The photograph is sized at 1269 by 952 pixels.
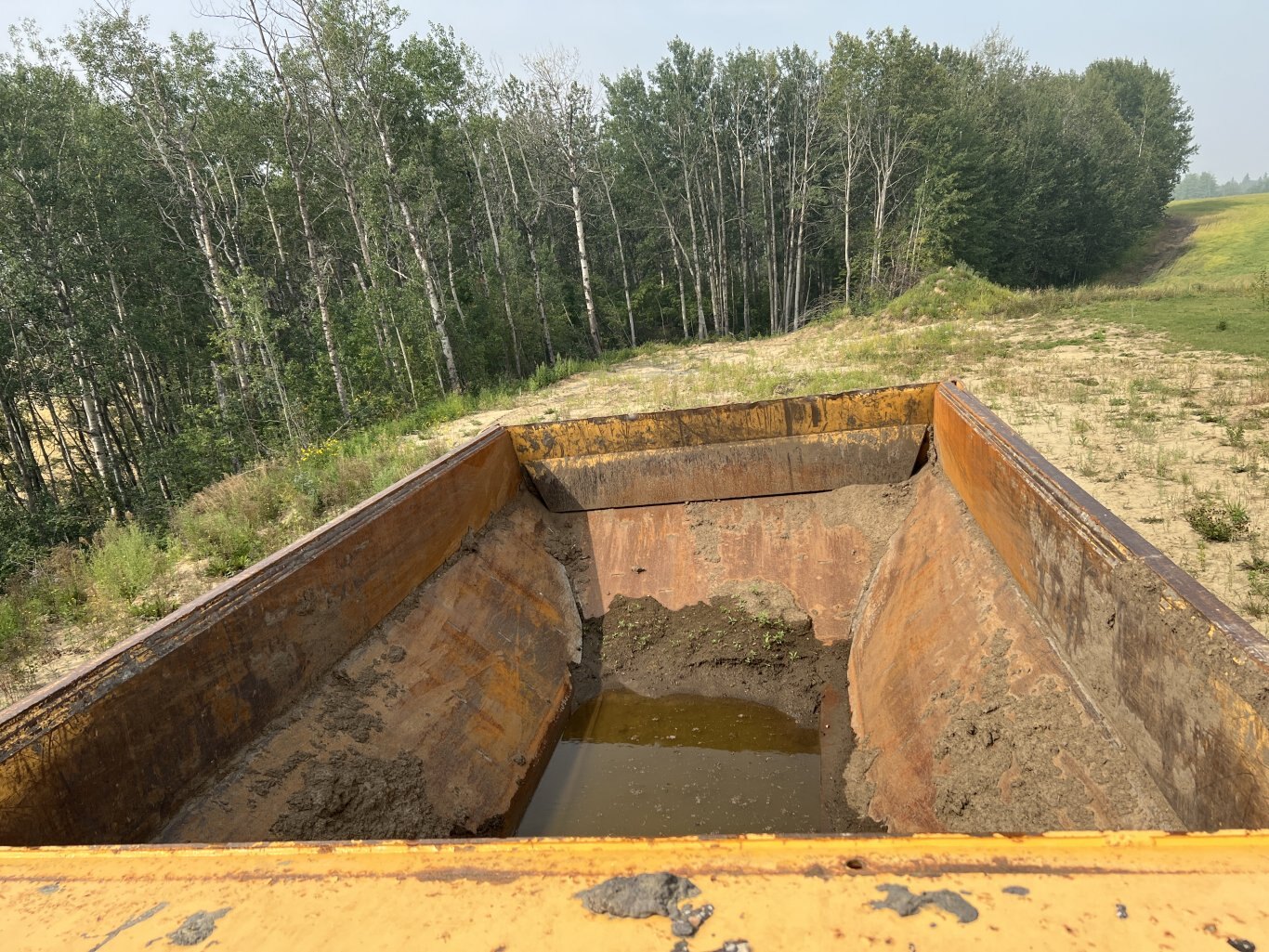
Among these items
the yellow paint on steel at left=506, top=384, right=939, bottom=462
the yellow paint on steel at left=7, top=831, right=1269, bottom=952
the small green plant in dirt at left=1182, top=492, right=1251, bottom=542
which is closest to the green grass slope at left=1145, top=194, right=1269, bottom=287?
the small green plant in dirt at left=1182, top=492, right=1251, bottom=542

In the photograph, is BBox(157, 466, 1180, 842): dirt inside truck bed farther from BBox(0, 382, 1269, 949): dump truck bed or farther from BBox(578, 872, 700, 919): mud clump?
BBox(578, 872, 700, 919): mud clump

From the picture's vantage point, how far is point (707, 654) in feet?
13.2

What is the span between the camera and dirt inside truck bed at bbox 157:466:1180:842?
2090mm

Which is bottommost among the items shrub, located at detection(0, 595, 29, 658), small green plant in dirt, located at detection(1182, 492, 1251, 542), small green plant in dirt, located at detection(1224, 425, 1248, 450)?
small green plant in dirt, located at detection(1182, 492, 1251, 542)

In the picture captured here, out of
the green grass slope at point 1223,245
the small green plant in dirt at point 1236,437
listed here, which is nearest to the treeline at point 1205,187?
the green grass slope at point 1223,245

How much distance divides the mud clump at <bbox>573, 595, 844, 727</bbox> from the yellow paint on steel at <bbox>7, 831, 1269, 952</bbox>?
257 centimetres

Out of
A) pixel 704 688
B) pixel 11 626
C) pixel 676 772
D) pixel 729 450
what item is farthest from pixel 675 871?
pixel 11 626

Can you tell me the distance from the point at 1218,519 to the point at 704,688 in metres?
3.57

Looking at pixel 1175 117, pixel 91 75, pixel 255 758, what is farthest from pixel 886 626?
pixel 1175 117

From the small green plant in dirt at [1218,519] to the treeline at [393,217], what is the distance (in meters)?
13.3

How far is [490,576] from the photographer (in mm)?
3945

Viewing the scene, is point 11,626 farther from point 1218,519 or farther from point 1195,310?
point 1195,310

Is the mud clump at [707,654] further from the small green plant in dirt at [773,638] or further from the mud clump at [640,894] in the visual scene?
the mud clump at [640,894]

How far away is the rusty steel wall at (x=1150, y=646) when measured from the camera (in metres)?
1.31
